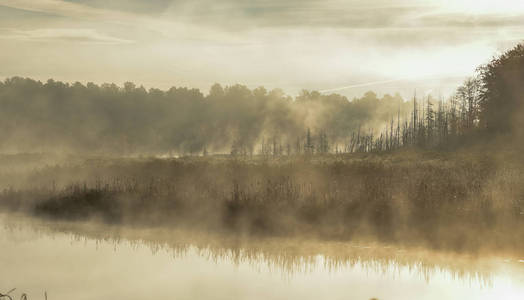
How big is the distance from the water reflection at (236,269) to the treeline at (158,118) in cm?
11446

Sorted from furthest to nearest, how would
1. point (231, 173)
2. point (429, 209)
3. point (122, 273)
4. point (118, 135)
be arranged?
point (118, 135) → point (231, 173) → point (429, 209) → point (122, 273)

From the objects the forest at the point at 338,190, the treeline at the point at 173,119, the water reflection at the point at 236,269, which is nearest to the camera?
the water reflection at the point at 236,269

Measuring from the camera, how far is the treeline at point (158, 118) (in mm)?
139625

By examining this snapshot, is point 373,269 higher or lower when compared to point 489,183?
lower

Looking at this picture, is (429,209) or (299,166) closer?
(429,209)

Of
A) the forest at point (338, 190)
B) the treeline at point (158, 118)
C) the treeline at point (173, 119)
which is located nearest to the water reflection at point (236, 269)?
the forest at point (338, 190)

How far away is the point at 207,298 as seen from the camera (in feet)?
37.9

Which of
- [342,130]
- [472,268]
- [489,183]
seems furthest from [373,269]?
[342,130]

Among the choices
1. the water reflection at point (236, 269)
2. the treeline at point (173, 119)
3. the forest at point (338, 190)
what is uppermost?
the treeline at point (173, 119)

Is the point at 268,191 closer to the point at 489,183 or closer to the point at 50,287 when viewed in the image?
the point at 489,183

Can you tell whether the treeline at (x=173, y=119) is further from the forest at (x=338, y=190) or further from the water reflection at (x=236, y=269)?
the water reflection at (x=236, y=269)

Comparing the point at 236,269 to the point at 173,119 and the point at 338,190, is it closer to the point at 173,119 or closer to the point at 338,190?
the point at 338,190

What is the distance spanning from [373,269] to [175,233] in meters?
7.13

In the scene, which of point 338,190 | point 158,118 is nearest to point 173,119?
point 158,118
